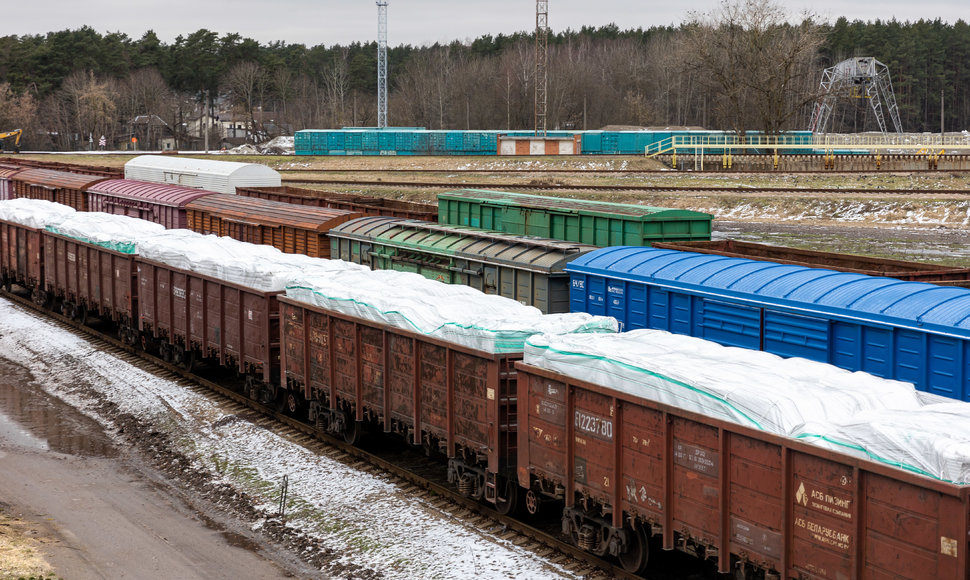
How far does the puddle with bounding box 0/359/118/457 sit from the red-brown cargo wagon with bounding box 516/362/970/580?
33.8ft

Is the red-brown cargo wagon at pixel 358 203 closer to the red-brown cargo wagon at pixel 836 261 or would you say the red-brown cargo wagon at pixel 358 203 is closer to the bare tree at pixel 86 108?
A: the red-brown cargo wagon at pixel 836 261

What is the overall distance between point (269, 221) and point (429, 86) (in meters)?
105

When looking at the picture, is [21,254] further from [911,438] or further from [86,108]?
[86,108]

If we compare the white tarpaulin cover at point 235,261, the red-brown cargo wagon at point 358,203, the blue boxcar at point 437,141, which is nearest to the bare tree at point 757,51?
the blue boxcar at point 437,141

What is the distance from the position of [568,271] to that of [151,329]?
11.1 m

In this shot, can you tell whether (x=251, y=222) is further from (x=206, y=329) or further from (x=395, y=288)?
(x=395, y=288)

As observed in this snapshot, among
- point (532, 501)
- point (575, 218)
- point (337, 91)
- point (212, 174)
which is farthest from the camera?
point (337, 91)

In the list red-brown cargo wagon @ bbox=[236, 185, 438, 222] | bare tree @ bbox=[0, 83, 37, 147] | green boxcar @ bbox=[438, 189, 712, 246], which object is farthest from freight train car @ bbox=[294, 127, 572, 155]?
green boxcar @ bbox=[438, 189, 712, 246]

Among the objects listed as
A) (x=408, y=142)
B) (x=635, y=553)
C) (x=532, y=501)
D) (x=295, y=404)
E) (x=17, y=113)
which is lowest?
(x=635, y=553)

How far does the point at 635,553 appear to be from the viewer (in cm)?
1302

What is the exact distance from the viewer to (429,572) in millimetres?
13625

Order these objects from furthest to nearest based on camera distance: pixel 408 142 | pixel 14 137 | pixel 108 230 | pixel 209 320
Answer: pixel 14 137 → pixel 408 142 → pixel 108 230 → pixel 209 320

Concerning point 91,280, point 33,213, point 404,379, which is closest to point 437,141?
point 33,213

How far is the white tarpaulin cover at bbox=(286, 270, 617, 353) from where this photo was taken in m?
14.4
